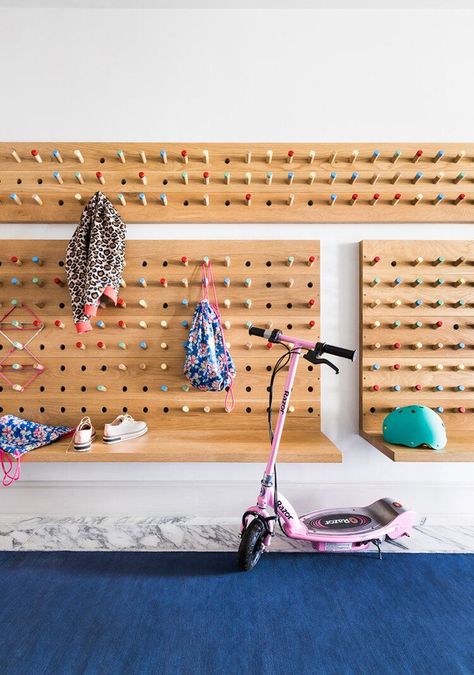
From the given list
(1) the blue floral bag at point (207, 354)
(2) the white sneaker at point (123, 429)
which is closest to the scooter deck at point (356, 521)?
(1) the blue floral bag at point (207, 354)

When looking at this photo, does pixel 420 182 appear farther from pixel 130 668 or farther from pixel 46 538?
pixel 46 538

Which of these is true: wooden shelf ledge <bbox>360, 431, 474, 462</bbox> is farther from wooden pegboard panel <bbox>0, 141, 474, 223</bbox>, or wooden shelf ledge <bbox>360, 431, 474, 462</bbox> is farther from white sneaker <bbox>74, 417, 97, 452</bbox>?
white sneaker <bbox>74, 417, 97, 452</bbox>

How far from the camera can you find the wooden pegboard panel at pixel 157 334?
6.47 ft

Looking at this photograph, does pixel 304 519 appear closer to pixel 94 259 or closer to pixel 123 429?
pixel 123 429

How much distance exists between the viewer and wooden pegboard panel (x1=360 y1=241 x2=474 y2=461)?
1.97 meters

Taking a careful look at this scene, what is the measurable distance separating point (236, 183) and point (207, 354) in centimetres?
89

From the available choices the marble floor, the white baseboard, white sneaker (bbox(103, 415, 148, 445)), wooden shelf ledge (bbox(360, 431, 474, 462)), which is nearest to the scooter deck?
the white baseboard

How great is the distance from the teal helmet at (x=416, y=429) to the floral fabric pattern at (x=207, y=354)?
778 millimetres

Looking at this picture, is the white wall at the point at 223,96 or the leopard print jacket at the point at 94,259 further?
the white wall at the point at 223,96

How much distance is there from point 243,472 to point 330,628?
749mm

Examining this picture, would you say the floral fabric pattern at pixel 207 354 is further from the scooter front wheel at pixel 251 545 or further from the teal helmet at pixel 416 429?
the teal helmet at pixel 416 429

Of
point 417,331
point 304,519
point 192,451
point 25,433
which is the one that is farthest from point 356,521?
point 25,433

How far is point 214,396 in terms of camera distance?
199 centimetres

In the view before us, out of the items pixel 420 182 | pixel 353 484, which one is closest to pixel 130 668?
pixel 353 484
